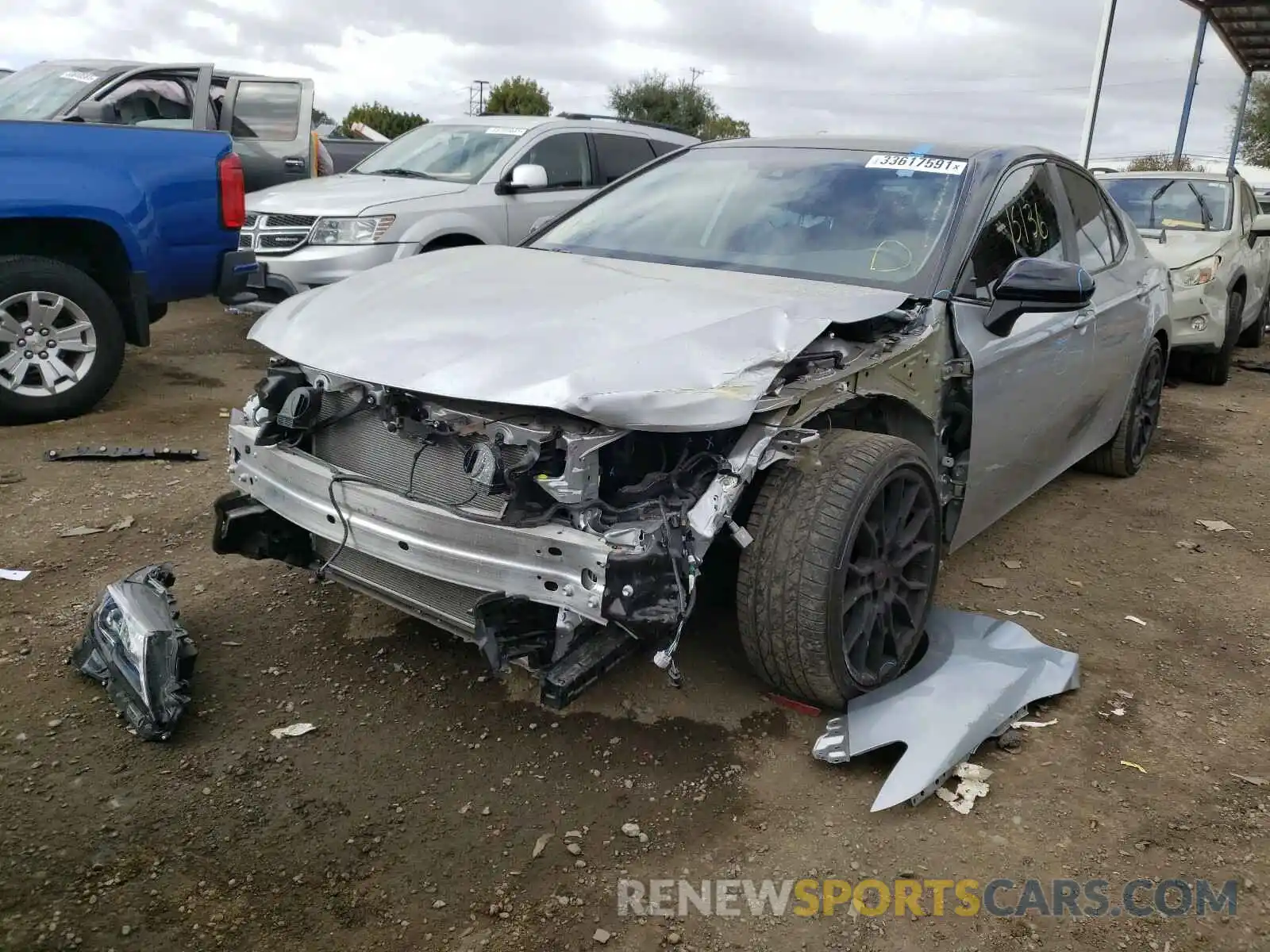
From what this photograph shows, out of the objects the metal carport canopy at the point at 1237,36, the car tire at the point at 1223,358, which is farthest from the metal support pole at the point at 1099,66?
the car tire at the point at 1223,358

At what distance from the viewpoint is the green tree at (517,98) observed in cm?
4059

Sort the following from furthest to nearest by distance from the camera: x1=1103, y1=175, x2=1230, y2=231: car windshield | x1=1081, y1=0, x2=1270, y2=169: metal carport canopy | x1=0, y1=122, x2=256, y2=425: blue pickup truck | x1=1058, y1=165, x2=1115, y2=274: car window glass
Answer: x1=1081, y1=0, x2=1270, y2=169: metal carport canopy, x1=1103, y1=175, x2=1230, y2=231: car windshield, x1=0, y1=122, x2=256, y2=425: blue pickup truck, x1=1058, y1=165, x2=1115, y2=274: car window glass

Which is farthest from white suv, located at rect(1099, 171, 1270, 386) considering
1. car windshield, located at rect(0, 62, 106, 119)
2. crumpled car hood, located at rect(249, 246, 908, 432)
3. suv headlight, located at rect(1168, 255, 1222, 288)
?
car windshield, located at rect(0, 62, 106, 119)

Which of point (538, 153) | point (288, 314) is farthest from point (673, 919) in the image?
point (538, 153)

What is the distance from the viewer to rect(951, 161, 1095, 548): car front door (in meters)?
3.48

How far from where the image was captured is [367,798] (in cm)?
264

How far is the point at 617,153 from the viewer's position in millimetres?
8633

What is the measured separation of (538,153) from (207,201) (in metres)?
2.94

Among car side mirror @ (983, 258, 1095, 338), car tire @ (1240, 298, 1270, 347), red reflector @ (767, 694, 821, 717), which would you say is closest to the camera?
red reflector @ (767, 694, 821, 717)

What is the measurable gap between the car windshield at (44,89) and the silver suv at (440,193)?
4.53 feet

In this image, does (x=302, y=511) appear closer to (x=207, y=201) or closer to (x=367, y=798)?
(x=367, y=798)

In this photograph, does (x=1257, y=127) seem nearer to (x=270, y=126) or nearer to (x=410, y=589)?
(x=270, y=126)

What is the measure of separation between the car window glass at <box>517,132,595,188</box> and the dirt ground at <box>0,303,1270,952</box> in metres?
4.99

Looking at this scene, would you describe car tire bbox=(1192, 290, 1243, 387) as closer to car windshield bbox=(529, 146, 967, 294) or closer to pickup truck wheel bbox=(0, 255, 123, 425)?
car windshield bbox=(529, 146, 967, 294)
